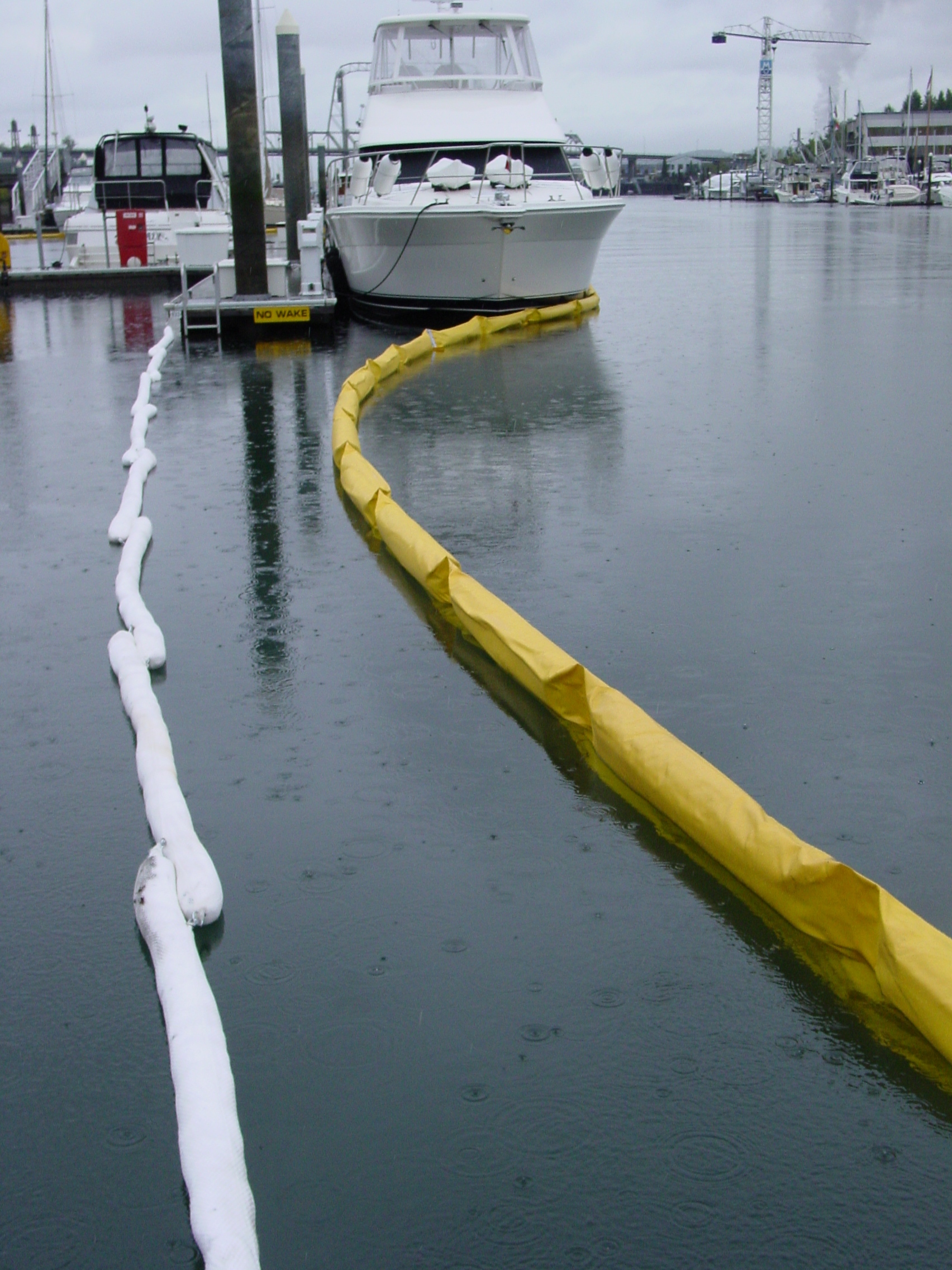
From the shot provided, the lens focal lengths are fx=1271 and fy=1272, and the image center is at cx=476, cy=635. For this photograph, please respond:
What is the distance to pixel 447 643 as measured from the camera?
17.9 feet

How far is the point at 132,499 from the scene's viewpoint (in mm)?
7566

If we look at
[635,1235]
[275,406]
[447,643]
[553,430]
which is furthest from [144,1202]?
[275,406]

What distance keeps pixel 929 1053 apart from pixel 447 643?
2952mm

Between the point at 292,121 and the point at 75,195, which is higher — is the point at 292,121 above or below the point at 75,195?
below

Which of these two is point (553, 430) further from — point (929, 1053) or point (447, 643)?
point (929, 1053)

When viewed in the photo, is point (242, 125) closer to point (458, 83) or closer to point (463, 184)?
point (463, 184)

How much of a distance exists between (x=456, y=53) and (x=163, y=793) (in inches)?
652

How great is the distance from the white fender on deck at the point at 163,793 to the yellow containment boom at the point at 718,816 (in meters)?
1.37

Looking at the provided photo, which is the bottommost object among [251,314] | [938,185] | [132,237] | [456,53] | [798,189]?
[251,314]

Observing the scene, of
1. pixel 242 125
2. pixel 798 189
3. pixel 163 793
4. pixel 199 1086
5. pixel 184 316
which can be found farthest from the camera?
pixel 798 189

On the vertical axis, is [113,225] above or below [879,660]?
above

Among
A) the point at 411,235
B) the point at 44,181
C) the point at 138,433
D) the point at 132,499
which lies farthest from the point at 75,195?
the point at 132,499

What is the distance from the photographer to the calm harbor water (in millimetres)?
2555

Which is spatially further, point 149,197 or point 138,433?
point 149,197
